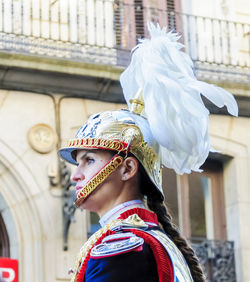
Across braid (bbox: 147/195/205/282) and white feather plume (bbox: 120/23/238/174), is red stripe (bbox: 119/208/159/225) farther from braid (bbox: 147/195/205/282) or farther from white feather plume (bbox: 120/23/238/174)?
white feather plume (bbox: 120/23/238/174)

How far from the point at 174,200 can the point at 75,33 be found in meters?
2.45

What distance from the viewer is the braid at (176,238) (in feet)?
19.1

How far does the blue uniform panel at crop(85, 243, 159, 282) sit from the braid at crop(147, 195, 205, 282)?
41cm

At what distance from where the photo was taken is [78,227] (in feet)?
45.3

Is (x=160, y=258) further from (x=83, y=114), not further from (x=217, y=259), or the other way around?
(x=217, y=259)

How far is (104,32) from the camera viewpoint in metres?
14.9

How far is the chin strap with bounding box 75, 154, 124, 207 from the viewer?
577cm

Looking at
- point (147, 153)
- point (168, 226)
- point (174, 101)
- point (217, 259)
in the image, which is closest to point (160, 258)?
point (168, 226)

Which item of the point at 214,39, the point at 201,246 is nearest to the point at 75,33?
the point at 214,39

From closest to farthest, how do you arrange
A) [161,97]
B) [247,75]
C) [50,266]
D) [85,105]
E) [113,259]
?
[113,259], [161,97], [50,266], [85,105], [247,75]

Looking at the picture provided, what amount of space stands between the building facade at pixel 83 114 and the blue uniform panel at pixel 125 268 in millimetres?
8061

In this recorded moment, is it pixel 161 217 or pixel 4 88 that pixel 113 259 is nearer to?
pixel 161 217

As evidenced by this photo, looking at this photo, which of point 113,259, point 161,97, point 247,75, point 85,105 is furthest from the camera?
point 247,75

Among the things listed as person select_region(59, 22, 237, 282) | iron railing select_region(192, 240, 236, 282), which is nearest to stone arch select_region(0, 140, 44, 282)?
iron railing select_region(192, 240, 236, 282)
